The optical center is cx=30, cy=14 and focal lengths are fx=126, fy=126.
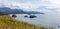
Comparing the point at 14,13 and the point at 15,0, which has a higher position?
the point at 15,0

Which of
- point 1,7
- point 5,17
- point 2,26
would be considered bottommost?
point 2,26

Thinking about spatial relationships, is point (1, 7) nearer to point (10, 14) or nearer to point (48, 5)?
point (10, 14)

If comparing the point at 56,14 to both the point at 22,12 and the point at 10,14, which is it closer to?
the point at 22,12

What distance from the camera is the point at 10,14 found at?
2.60m

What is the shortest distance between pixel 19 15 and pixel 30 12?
0.23 m

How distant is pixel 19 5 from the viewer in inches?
103

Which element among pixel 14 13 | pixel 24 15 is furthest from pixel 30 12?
pixel 14 13

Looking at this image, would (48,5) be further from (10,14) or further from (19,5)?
(10,14)

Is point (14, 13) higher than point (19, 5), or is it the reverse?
point (19, 5)

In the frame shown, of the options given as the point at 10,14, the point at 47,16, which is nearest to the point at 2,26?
the point at 10,14

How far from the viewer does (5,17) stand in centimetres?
254

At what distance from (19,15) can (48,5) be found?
63 centimetres

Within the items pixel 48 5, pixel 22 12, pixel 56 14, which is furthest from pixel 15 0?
pixel 56 14

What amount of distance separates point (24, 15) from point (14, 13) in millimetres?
212
